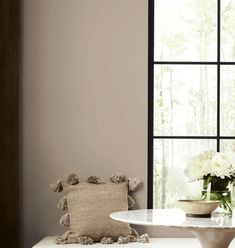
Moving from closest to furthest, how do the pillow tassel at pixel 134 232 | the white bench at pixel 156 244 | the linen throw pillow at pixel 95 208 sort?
the white bench at pixel 156 244
the linen throw pillow at pixel 95 208
the pillow tassel at pixel 134 232

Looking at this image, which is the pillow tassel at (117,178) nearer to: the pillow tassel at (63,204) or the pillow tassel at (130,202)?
the pillow tassel at (130,202)

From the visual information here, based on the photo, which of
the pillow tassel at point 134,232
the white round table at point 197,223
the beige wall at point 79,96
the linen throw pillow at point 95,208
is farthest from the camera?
the beige wall at point 79,96

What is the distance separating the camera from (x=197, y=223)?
3881mm

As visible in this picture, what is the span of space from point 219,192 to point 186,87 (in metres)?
1.32

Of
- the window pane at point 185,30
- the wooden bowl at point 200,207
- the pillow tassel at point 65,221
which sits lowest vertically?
the pillow tassel at point 65,221

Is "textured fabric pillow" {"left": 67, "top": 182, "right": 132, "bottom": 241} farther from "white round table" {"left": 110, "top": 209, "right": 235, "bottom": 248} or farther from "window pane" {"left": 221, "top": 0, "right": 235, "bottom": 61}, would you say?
"window pane" {"left": 221, "top": 0, "right": 235, "bottom": 61}

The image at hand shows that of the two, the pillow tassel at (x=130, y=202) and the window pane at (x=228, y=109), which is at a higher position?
the window pane at (x=228, y=109)

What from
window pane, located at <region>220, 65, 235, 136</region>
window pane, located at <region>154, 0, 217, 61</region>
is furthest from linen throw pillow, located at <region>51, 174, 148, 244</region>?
window pane, located at <region>154, 0, 217, 61</region>

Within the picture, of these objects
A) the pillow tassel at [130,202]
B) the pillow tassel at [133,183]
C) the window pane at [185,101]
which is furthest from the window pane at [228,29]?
the pillow tassel at [130,202]

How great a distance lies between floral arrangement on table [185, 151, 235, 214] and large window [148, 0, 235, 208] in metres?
1.06

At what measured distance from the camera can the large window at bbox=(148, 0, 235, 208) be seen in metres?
5.38

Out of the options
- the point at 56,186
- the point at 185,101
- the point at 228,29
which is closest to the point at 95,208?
the point at 56,186

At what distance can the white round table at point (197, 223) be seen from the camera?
3.79 metres

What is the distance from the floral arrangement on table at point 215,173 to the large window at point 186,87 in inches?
41.8
